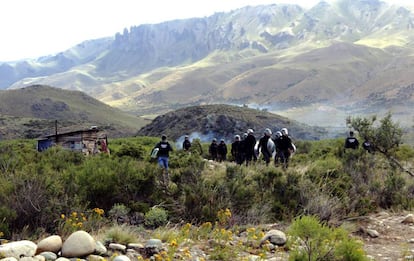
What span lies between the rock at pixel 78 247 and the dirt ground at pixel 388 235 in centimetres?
374

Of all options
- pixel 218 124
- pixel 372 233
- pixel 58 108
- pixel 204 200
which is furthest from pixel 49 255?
pixel 58 108

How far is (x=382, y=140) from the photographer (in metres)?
15.6

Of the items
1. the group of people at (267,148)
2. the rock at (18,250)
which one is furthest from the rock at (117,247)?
the group of people at (267,148)

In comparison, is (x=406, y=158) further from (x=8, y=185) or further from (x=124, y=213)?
(x=8, y=185)

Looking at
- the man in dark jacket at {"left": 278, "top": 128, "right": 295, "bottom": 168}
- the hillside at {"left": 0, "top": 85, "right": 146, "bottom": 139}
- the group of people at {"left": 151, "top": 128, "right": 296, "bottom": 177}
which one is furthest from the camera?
the hillside at {"left": 0, "top": 85, "right": 146, "bottom": 139}

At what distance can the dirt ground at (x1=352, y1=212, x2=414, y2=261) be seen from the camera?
6770 millimetres

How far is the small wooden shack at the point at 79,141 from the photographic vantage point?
29.1m

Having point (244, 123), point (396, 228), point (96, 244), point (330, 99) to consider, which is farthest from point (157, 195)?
point (330, 99)

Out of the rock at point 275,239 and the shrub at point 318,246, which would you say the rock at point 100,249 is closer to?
the shrub at point 318,246

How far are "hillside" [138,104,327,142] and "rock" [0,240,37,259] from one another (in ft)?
185

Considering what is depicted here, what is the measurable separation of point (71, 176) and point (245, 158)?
7.93 m

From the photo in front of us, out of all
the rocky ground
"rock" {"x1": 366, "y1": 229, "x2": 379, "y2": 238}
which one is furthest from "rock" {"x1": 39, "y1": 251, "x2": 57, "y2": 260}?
"rock" {"x1": 366, "y1": 229, "x2": 379, "y2": 238}

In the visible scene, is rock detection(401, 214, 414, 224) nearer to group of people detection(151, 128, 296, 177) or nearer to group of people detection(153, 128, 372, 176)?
group of people detection(153, 128, 372, 176)

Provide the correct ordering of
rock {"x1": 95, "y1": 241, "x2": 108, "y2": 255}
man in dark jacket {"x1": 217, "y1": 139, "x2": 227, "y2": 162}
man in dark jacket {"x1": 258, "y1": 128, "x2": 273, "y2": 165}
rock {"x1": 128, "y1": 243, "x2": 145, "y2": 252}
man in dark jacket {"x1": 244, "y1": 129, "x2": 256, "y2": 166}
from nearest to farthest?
rock {"x1": 95, "y1": 241, "x2": 108, "y2": 255} → rock {"x1": 128, "y1": 243, "x2": 145, "y2": 252} → man in dark jacket {"x1": 258, "y1": 128, "x2": 273, "y2": 165} → man in dark jacket {"x1": 244, "y1": 129, "x2": 256, "y2": 166} → man in dark jacket {"x1": 217, "y1": 139, "x2": 227, "y2": 162}
